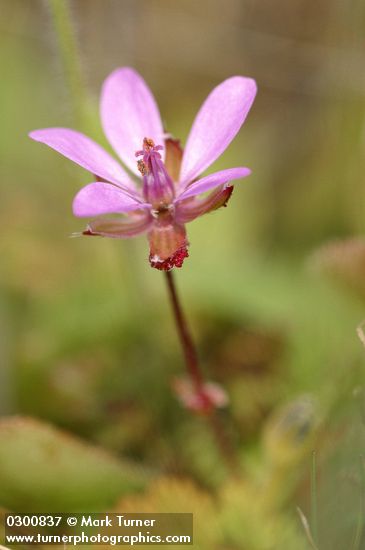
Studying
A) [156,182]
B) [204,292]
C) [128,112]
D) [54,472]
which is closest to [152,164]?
[156,182]

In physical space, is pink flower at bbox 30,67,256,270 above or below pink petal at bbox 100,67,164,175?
below

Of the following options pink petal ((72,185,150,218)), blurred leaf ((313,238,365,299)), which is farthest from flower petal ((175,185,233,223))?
blurred leaf ((313,238,365,299))

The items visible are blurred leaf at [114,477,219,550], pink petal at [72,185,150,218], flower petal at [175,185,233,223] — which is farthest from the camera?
blurred leaf at [114,477,219,550]

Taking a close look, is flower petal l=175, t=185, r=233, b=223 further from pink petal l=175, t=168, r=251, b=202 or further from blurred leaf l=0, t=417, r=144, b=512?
blurred leaf l=0, t=417, r=144, b=512

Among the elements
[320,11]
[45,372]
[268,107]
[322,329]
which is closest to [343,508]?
[322,329]

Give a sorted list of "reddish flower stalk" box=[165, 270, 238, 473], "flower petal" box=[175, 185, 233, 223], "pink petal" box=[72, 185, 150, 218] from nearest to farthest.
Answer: "pink petal" box=[72, 185, 150, 218]
"flower petal" box=[175, 185, 233, 223]
"reddish flower stalk" box=[165, 270, 238, 473]

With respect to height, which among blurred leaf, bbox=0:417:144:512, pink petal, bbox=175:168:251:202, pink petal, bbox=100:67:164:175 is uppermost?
pink petal, bbox=100:67:164:175

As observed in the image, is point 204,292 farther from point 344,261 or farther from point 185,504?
point 185,504
